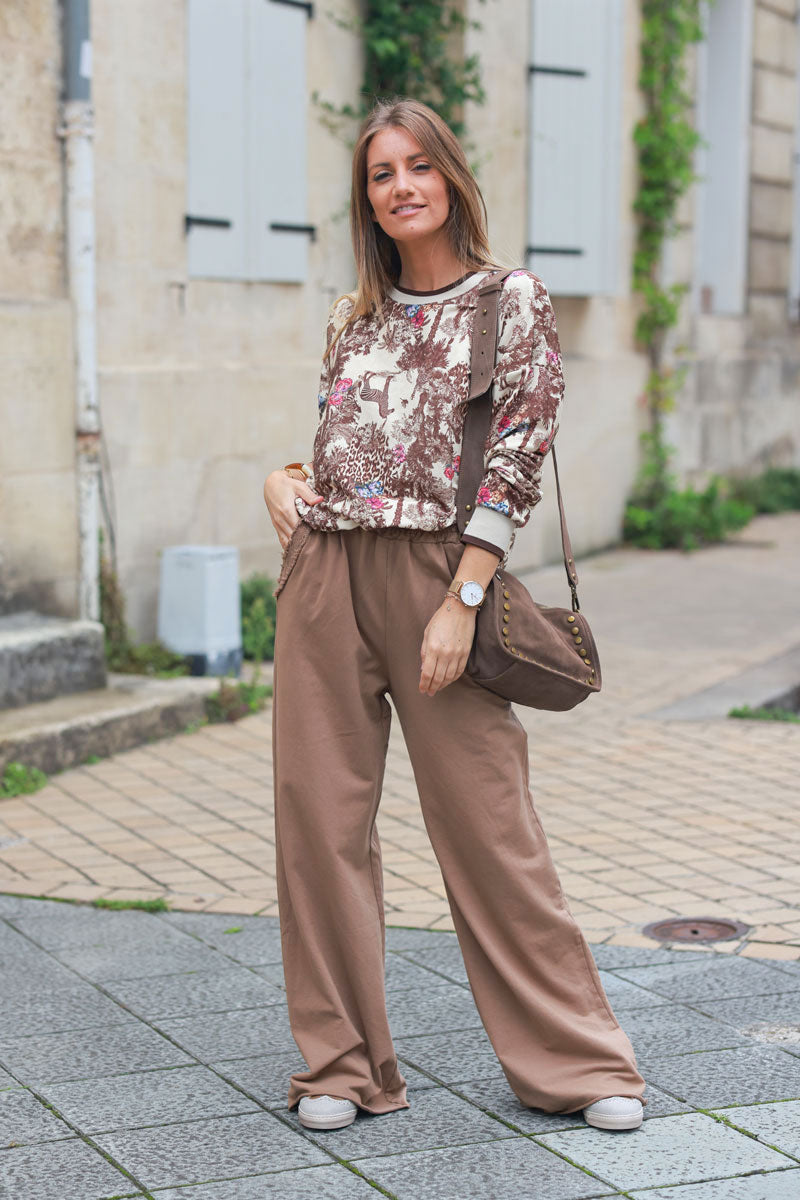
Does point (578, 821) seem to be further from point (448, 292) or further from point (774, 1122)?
point (448, 292)

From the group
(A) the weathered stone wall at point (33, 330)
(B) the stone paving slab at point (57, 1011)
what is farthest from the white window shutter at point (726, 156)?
(B) the stone paving slab at point (57, 1011)

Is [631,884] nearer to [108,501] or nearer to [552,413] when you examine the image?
[552,413]

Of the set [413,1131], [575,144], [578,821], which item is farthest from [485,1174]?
[575,144]

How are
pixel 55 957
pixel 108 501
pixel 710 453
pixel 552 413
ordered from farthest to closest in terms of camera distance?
pixel 710 453 → pixel 108 501 → pixel 55 957 → pixel 552 413

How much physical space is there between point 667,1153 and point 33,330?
4.34 m

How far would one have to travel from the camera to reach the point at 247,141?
7.96 m

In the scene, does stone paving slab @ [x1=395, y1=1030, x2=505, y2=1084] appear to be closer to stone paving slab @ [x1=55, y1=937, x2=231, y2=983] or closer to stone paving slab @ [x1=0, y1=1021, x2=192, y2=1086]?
stone paving slab @ [x1=0, y1=1021, x2=192, y2=1086]

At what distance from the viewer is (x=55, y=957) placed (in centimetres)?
400

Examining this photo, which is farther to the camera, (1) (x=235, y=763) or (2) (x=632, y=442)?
(2) (x=632, y=442)

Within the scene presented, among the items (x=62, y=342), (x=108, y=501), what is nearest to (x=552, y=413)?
(x=62, y=342)

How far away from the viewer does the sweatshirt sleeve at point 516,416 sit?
2820 mm

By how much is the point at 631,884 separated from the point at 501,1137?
1729mm

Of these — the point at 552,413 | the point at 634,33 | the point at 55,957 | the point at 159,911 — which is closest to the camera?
the point at 552,413

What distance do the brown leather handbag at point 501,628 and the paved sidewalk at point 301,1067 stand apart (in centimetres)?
79
